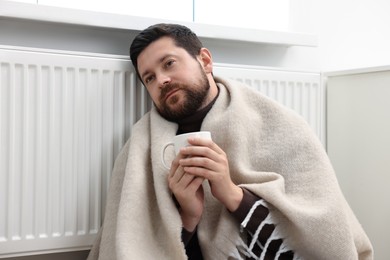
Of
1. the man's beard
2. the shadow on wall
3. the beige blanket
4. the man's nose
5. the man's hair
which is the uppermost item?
the man's hair

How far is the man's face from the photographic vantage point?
3.90ft

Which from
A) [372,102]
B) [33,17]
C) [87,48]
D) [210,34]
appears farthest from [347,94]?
[33,17]

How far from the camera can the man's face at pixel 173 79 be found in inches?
46.8

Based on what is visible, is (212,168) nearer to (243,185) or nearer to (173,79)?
(243,185)

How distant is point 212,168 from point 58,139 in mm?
438

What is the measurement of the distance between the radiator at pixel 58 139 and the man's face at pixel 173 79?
5.2 inches

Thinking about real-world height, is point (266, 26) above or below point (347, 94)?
above

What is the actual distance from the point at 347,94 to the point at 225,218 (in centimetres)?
74

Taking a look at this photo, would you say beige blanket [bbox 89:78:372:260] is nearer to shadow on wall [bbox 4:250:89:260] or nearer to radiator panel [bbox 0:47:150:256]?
radiator panel [bbox 0:47:150:256]

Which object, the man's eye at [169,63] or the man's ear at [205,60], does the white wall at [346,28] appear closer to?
the man's ear at [205,60]

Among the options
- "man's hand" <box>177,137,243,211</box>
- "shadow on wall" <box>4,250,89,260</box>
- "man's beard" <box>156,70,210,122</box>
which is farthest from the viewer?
"shadow on wall" <box>4,250,89,260</box>

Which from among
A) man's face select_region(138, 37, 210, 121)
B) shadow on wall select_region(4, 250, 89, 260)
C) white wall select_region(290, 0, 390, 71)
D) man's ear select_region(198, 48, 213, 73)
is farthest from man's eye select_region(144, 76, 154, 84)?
white wall select_region(290, 0, 390, 71)

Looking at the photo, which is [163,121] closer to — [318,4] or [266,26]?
[266,26]

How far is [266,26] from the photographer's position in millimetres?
1745
